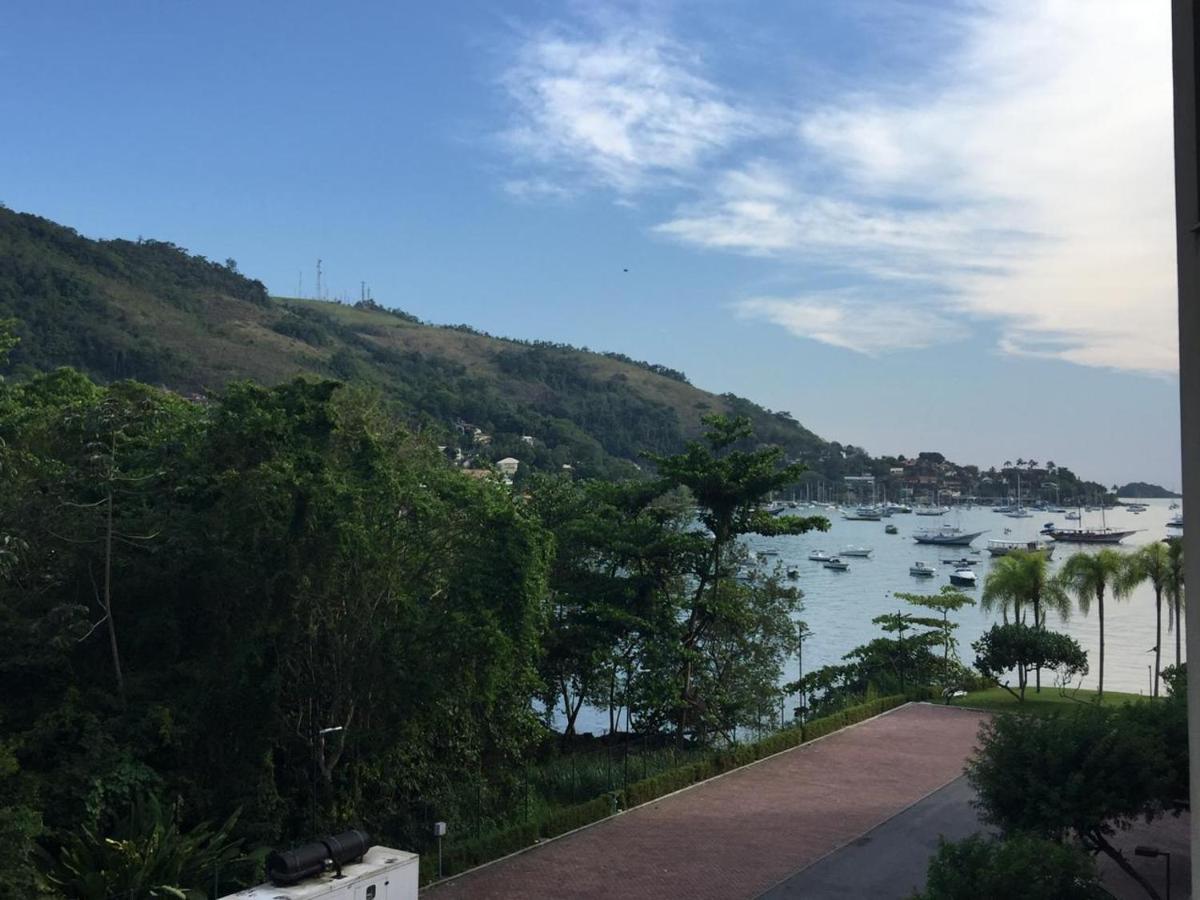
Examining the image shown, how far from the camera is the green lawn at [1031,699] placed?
28516 mm

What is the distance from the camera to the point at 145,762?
49.9 ft

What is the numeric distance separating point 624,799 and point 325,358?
258 feet

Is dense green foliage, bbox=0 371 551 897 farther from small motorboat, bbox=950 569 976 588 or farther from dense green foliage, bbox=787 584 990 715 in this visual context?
small motorboat, bbox=950 569 976 588

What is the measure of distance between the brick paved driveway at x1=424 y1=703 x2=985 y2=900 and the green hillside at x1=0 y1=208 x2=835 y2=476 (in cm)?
854

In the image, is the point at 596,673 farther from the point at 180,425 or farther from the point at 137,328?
the point at 137,328

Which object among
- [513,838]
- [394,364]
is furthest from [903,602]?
[394,364]

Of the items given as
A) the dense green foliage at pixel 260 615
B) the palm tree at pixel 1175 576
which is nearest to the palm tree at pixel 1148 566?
the palm tree at pixel 1175 576

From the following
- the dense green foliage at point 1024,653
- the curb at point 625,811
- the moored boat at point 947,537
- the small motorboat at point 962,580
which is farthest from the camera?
the moored boat at point 947,537

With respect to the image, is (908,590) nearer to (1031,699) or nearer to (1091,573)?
(1091,573)

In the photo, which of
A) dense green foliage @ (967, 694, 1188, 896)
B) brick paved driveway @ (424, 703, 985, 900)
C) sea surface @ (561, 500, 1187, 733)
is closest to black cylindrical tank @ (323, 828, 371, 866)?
brick paved driveway @ (424, 703, 985, 900)

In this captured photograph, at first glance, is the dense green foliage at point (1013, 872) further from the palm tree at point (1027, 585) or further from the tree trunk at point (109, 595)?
the palm tree at point (1027, 585)

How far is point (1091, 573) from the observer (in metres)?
33.4

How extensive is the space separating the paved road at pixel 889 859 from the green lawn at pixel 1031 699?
9.45 metres

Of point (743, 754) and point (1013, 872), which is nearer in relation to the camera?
point (1013, 872)
